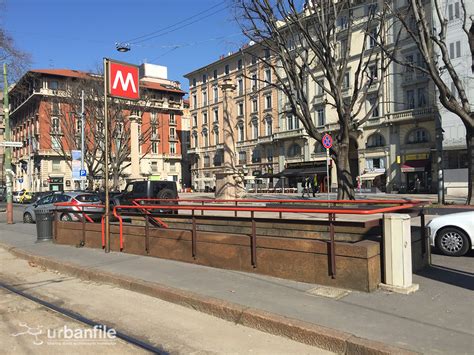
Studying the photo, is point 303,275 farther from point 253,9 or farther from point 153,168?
point 153,168

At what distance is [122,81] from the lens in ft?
33.3

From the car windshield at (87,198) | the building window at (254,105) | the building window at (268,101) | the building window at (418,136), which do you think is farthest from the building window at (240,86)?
the car windshield at (87,198)

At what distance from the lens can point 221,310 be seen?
5465 millimetres

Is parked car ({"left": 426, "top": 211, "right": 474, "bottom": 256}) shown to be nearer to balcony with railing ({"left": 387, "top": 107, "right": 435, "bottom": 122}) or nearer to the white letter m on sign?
the white letter m on sign

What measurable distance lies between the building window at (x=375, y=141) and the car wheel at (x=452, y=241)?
39919 millimetres

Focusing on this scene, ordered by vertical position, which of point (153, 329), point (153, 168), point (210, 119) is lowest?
point (153, 329)

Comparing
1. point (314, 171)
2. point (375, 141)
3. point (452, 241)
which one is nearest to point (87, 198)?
point (452, 241)

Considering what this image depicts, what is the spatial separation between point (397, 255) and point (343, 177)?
13.4 metres

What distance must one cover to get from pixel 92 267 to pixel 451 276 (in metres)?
6.43

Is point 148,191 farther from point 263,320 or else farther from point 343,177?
point 263,320

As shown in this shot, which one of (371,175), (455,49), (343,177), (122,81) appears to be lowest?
(343,177)

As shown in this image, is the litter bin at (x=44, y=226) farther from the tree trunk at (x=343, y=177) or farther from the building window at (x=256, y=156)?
the building window at (x=256, y=156)

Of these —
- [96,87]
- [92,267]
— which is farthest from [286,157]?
[92,267]

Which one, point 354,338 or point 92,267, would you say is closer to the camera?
point 354,338
